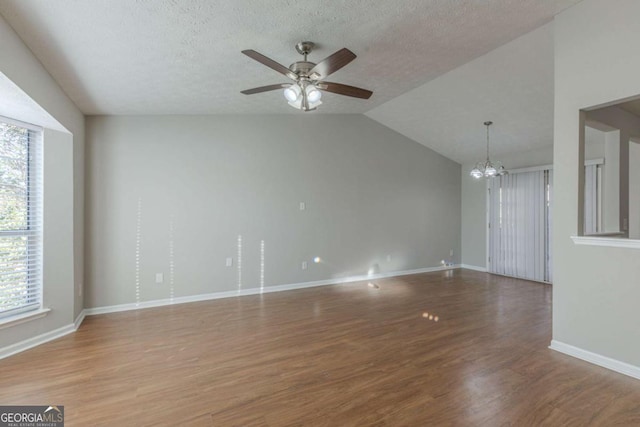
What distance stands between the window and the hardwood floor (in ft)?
1.91

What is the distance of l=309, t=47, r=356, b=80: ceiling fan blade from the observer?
223 cm

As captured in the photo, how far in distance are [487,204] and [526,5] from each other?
4942mm

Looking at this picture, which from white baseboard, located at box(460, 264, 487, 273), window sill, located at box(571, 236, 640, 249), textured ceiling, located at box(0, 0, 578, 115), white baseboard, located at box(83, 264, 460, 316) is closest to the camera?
textured ceiling, located at box(0, 0, 578, 115)

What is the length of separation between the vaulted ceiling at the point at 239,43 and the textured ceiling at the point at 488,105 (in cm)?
4

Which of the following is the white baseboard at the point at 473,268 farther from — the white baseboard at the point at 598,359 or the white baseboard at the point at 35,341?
the white baseboard at the point at 35,341

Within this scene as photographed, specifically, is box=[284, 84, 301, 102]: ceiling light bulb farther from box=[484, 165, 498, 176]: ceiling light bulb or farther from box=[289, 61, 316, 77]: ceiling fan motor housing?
box=[484, 165, 498, 176]: ceiling light bulb

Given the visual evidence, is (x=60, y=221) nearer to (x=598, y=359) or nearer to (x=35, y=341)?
(x=35, y=341)

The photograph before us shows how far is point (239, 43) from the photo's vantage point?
2.66 meters

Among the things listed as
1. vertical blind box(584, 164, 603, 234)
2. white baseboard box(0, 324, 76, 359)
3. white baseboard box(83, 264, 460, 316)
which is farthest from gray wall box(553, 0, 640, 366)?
white baseboard box(0, 324, 76, 359)

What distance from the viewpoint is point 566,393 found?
2.21 metres

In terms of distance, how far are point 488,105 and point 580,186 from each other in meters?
2.42

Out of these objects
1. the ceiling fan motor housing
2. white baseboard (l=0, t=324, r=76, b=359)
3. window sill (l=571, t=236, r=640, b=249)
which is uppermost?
the ceiling fan motor housing

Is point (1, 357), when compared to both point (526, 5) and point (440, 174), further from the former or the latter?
point (440, 174)

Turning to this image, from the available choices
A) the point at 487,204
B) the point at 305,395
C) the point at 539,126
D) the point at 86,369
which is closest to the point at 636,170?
the point at 539,126
